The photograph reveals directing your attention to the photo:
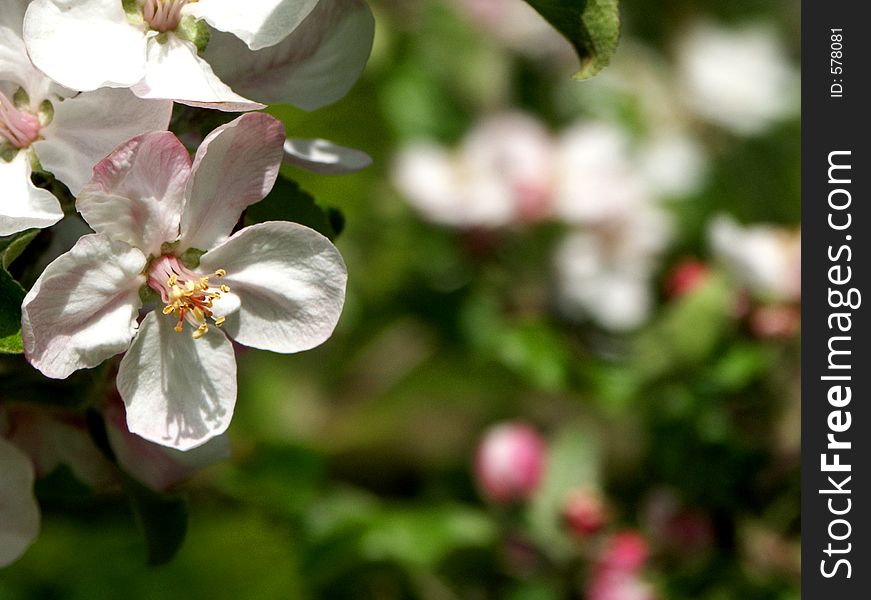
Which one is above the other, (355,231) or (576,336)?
(355,231)

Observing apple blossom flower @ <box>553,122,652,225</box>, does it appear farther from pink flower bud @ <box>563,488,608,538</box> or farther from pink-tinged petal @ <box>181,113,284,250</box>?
pink-tinged petal @ <box>181,113,284,250</box>

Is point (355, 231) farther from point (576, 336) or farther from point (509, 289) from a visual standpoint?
point (576, 336)

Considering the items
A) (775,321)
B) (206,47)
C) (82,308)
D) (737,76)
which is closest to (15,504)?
(82,308)

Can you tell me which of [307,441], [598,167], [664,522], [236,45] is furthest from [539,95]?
[236,45]

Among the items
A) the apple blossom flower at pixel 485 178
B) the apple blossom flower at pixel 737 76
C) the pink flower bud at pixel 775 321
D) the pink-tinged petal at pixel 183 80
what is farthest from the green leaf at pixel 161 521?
the apple blossom flower at pixel 737 76
